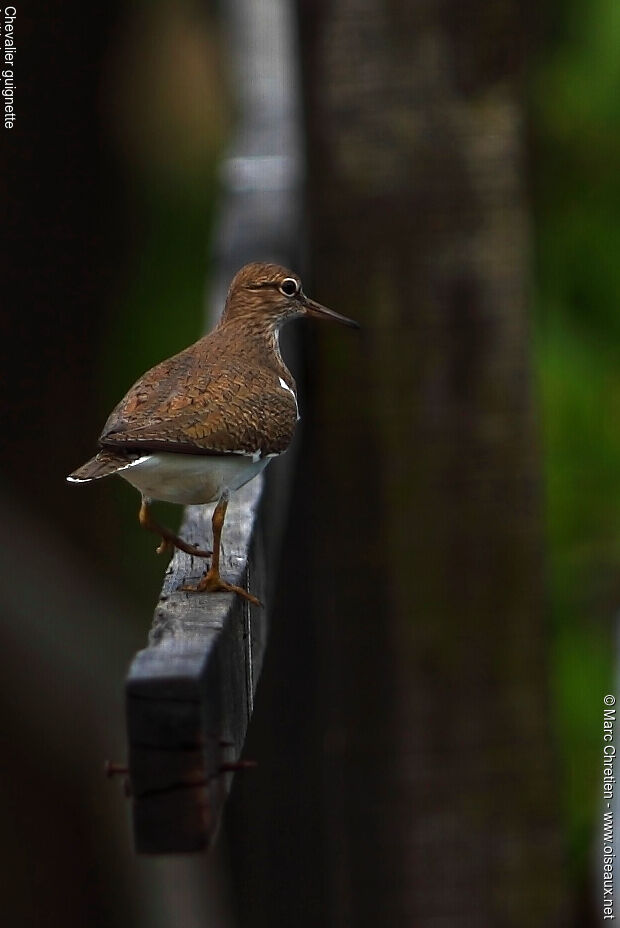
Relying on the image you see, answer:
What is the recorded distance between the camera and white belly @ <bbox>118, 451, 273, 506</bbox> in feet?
9.47

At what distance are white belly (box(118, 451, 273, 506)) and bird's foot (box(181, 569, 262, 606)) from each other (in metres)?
0.30

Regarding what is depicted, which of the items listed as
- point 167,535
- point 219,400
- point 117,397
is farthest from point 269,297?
point 117,397

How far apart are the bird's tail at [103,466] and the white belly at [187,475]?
3 cm

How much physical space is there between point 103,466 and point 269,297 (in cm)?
121

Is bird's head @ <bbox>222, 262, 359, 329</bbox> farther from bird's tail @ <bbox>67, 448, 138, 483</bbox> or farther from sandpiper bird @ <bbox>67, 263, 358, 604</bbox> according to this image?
bird's tail @ <bbox>67, 448, 138, 483</bbox>

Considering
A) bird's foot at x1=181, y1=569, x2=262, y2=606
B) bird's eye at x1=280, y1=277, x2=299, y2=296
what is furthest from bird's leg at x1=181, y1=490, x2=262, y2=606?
bird's eye at x1=280, y1=277, x2=299, y2=296

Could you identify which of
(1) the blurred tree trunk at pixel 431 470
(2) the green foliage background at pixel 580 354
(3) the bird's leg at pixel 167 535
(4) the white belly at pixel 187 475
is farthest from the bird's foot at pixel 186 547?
(2) the green foliage background at pixel 580 354

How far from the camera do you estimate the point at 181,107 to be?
27.1ft

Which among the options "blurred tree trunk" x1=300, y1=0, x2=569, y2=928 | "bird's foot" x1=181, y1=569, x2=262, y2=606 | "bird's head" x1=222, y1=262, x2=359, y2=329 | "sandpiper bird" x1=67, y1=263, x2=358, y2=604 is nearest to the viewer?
"bird's foot" x1=181, y1=569, x2=262, y2=606

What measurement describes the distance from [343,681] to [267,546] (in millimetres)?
612

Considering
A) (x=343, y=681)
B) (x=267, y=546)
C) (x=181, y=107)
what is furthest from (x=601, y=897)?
(x=181, y=107)

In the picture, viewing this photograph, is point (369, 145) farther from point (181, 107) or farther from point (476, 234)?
point (181, 107)

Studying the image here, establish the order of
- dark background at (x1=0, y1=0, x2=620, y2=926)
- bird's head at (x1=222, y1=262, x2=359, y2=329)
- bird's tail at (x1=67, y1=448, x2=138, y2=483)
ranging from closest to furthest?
1. bird's tail at (x1=67, y1=448, x2=138, y2=483)
2. bird's head at (x1=222, y1=262, x2=359, y2=329)
3. dark background at (x1=0, y1=0, x2=620, y2=926)

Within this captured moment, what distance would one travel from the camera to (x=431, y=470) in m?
3.79
